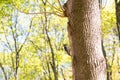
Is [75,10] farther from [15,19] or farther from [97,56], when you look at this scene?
[15,19]

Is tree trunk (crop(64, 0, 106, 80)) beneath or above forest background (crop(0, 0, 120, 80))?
above

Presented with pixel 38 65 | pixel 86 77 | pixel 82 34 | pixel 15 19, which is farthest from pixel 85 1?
pixel 38 65

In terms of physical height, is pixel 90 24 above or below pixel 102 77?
above

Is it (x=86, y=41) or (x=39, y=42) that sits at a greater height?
(x=86, y=41)

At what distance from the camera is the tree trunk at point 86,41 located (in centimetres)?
212

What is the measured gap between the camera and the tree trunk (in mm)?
2125

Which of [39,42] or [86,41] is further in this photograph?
[39,42]

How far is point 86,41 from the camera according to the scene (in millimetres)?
2166

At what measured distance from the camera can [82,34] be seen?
2188 millimetres

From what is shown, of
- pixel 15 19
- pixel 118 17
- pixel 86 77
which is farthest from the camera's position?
pixel 15 19

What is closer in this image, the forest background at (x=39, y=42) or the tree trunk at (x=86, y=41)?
the tree trunk at (x=86, y=41)

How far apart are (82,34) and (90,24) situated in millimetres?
106

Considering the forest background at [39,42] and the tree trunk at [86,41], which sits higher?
the tree trunk at [86,41]

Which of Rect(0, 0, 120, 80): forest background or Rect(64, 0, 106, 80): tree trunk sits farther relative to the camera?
Rect(0, 0, 120, 80): forest background
